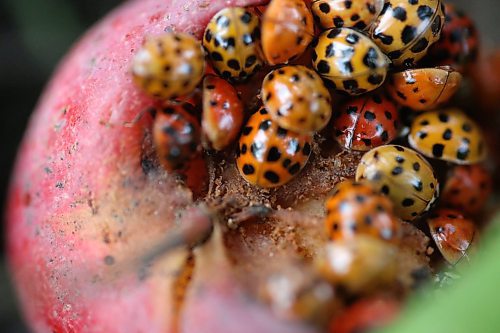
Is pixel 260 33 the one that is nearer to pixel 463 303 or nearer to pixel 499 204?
pixel 463 303

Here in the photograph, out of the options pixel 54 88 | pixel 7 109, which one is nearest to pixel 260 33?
pixel 54 88

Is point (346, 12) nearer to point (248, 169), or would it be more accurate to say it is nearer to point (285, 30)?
point (285, 30)

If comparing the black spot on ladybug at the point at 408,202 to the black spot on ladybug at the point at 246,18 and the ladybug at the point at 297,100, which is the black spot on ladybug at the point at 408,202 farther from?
the black spot on ladybug at the point at 246,18

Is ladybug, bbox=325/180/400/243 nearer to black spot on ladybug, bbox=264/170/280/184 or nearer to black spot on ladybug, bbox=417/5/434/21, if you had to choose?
black spot on ladybug, bbox=264/170/280/184

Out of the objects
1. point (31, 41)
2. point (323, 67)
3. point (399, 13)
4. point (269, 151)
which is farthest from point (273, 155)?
point (31, 41)

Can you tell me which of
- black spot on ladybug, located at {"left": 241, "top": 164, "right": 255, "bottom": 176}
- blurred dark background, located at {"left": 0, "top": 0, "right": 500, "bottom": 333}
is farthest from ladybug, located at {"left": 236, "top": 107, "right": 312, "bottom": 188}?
blurred dark background, located at {"left": 0, "top": 0, "right": 500, "bottom": 333}

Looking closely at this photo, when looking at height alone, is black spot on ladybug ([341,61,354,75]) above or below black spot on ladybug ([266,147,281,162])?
above
